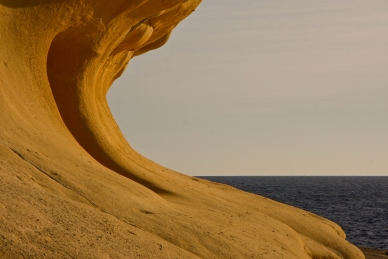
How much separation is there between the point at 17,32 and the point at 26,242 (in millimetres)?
8083

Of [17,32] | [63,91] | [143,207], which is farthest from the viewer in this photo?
[63,91]

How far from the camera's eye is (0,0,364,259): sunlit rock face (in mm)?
10633

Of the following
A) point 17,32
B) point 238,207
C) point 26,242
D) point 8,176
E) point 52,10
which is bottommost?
point 26,242

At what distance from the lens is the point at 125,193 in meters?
13.9

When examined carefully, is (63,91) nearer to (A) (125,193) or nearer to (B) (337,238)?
(A) (125,193)

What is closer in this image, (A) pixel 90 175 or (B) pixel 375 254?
(A) pixel 90 175

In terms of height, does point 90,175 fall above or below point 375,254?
below

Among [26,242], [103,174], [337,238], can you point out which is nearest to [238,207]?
[337,238]

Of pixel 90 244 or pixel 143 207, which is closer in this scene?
pixel 90 244

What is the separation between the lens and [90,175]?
45.8ft

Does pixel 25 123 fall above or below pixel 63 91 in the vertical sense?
below

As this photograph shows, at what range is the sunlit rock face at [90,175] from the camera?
10.6 meters

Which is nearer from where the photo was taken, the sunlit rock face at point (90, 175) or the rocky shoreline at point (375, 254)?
the sunlit rock face at point (90, 175)

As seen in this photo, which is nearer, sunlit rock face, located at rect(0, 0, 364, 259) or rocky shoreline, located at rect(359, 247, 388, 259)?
sunlit rock face, located at rect(0, 0, 364, 259)
